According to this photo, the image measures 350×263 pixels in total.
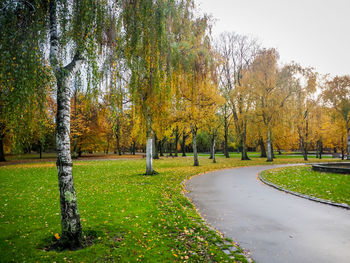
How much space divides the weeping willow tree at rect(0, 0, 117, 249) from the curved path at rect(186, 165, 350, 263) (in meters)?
3.96

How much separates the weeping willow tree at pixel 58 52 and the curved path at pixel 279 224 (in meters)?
3.96

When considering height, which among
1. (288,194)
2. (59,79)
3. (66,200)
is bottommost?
(288,194)

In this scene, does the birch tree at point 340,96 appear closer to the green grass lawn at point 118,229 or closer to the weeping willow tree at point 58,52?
the green grass lawn at point 118,229

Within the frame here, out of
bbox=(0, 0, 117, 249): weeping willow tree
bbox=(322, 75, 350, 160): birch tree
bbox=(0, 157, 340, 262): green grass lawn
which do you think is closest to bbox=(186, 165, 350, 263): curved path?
bbox=(0, 157, 340, 262): green grass lawn

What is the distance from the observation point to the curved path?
170 inches

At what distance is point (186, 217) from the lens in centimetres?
A: 647

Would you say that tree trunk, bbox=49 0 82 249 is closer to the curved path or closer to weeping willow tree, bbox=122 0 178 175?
weeping willow tree, bbox=122 0 178 175

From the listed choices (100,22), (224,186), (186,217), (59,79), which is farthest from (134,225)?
(224,186)

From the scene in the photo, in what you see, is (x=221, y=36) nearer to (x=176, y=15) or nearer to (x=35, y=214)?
(x=176, y=15)

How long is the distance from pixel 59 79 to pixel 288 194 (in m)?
9.86

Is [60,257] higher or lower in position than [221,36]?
lower

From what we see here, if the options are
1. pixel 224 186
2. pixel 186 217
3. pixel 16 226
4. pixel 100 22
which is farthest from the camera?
pixel 224 186

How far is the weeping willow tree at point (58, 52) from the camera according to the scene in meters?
3.41

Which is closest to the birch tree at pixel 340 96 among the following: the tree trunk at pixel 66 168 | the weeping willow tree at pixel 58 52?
the weeping willow tree at pixel 58 52
